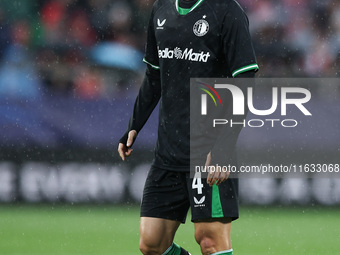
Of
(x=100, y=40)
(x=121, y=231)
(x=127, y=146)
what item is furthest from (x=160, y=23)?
(x=100, y=40)

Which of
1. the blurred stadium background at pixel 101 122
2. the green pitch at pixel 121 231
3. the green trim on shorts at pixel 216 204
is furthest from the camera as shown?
the blurred stadium background at pixel 101 122

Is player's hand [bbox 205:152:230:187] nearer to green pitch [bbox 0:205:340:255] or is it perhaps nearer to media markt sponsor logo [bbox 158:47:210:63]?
media markt sponsor logo [bbox 158:47:210:63]

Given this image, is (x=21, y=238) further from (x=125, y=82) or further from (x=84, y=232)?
(x=125, y=82)

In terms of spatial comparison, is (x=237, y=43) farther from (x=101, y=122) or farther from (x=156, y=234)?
(x=101, y=122)

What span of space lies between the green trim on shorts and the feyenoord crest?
2.43ft

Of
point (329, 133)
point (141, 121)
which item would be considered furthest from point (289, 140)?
point (141, 121)

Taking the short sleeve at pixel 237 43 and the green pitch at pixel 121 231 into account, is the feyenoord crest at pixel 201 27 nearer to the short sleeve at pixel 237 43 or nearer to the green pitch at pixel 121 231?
the short sleeve at pixel 237 43

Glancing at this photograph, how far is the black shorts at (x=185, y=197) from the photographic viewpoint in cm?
365

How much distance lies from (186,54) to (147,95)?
45 cm

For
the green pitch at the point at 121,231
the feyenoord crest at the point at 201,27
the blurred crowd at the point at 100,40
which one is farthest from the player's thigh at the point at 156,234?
the blurred crowd at the point at 100,40

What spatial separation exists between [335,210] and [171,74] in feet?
15.0

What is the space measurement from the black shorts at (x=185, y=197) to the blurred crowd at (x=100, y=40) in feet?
14.8

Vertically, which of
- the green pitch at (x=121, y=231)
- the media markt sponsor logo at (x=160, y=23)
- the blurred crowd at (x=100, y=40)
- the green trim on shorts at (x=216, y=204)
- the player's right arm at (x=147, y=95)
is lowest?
the green pitch at (x=121, y=231)

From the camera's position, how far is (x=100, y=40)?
8.56 m
